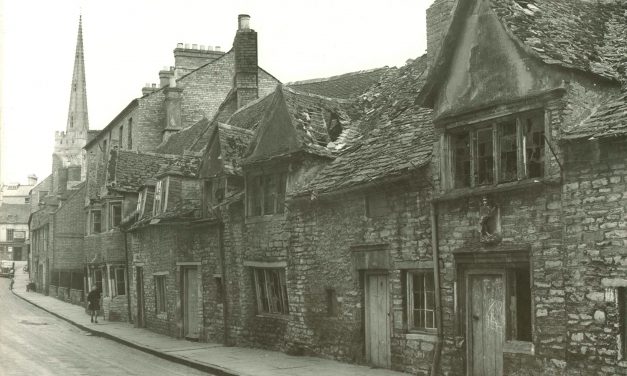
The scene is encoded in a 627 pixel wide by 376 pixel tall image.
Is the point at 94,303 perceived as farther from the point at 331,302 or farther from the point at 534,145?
the point at 534,145

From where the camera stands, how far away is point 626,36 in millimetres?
13719

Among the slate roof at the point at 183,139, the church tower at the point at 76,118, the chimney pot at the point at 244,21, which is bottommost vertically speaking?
the slate roof at the point at 183,139

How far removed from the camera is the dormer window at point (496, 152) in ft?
41.4

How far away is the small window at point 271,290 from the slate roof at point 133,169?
466 inches

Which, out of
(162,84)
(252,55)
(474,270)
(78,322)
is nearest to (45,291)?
(162,84)

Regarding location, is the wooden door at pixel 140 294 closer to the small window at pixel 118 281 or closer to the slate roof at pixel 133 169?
the small window at pixel 118 281

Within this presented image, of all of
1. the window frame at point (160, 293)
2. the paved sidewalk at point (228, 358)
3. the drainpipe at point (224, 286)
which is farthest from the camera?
the window frame at point (160, 293)

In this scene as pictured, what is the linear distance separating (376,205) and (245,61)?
15033 mm

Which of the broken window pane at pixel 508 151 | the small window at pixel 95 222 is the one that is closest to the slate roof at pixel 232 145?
the broken window pane at pixel 508 151

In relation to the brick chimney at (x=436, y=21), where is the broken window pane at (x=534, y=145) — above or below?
below

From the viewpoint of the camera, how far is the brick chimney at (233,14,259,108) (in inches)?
1112

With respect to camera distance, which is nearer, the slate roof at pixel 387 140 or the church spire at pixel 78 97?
the slate roof at pixel 387 140

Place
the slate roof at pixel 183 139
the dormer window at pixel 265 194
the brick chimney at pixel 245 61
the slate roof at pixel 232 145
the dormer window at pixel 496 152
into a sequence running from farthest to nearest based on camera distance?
the slate roof at pixel 183 139, the brick chimney at pixel 245 61, the slate roof at pixel 232 145, the dormer window at pixel 265 194, the dormer window at pixel 496 152

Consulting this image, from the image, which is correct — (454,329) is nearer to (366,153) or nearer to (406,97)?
(366,153)
